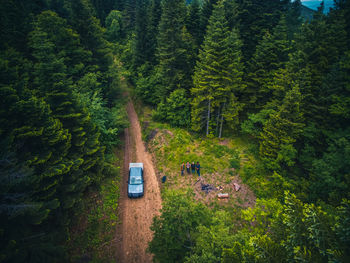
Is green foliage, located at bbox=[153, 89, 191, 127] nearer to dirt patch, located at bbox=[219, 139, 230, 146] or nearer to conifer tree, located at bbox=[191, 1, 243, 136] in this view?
conifer tree, located at bbox=[191, 1, 243, 136]

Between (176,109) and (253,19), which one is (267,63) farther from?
(176,109)

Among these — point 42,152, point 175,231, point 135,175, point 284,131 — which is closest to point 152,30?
point 135,175

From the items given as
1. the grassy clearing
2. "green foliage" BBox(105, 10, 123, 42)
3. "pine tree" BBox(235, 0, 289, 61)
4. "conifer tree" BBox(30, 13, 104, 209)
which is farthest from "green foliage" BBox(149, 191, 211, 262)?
"green foliage" BBox(105, 10, 123, 42)

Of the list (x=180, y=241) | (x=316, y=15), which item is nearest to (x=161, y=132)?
(x=180, y=241)

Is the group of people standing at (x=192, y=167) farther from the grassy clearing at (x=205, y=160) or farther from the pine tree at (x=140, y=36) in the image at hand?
the pine tree at (x=140, y=36)

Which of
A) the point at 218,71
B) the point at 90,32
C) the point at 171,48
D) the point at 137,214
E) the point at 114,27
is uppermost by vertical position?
the point at 114,27

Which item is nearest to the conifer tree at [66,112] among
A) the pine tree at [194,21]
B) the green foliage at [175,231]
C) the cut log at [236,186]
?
the green foliage at [175,231]
